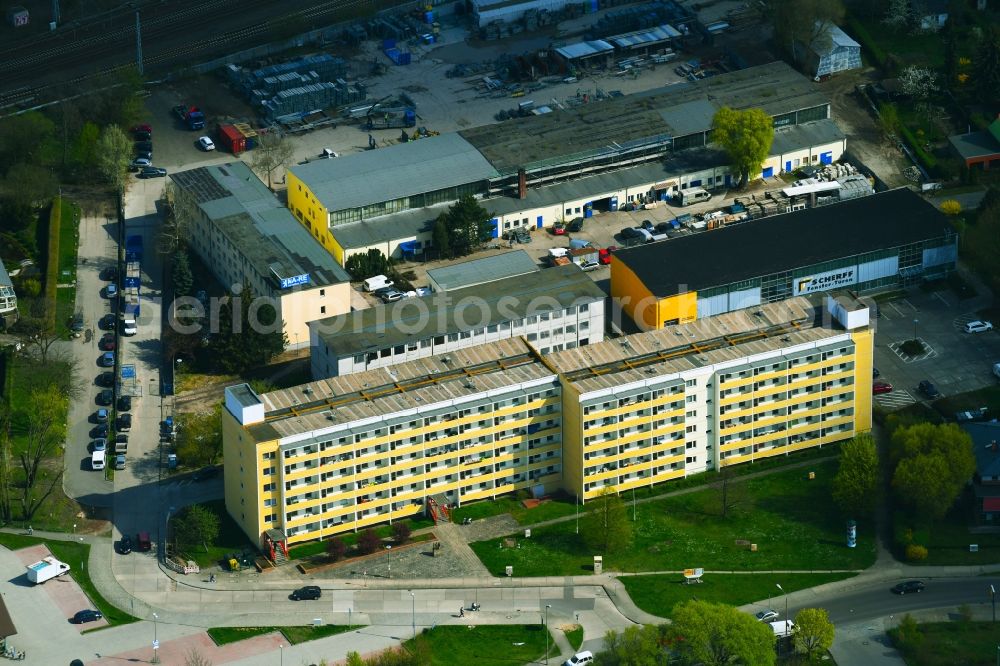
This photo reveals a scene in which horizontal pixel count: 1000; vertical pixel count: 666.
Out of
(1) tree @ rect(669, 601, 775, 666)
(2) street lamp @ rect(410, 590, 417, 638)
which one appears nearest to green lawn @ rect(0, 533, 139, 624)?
(2) street lamp @ rect(410, 590, 417, 638)

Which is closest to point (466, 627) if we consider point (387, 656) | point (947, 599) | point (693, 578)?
point (387, 656)

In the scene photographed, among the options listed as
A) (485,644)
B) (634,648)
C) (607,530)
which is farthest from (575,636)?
(607,530)

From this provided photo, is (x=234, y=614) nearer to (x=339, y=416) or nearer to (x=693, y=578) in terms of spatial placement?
(x=339, y=416)

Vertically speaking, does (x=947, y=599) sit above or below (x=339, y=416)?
below

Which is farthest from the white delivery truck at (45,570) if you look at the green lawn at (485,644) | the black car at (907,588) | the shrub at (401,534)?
the black car at (907,588)

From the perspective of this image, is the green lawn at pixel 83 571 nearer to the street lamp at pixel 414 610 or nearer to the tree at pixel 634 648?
the street lamp at pixel 414 610

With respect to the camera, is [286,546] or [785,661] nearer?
[785,661]
